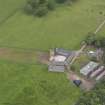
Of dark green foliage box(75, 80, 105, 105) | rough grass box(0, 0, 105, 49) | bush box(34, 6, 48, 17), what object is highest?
dark green foliage box(75, 80, 105, 105)

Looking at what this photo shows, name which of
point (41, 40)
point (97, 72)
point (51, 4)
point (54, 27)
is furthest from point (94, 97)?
point (51, 4)

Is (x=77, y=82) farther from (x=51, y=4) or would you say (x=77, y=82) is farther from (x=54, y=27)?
(x=51, y=4)

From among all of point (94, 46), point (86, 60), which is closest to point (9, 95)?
point (86, 60)

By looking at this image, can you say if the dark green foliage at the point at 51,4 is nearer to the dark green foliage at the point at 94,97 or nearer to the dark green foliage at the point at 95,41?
the dark green foliage at the point at 95,41

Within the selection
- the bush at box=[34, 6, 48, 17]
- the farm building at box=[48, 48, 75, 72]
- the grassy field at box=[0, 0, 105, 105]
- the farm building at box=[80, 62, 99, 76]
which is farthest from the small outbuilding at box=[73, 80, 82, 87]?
the bush at box=[34, 6, 48, 17]

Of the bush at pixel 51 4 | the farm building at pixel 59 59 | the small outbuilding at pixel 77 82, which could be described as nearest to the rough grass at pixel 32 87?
the small outbuilding at pixel 77 82

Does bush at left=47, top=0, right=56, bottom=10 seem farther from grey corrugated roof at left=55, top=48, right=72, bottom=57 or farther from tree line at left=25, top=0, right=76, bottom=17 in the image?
grey corrugated roof at left=55, top=48, right=72, bottom=57

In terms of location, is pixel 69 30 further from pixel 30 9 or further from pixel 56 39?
pixel 30 9
